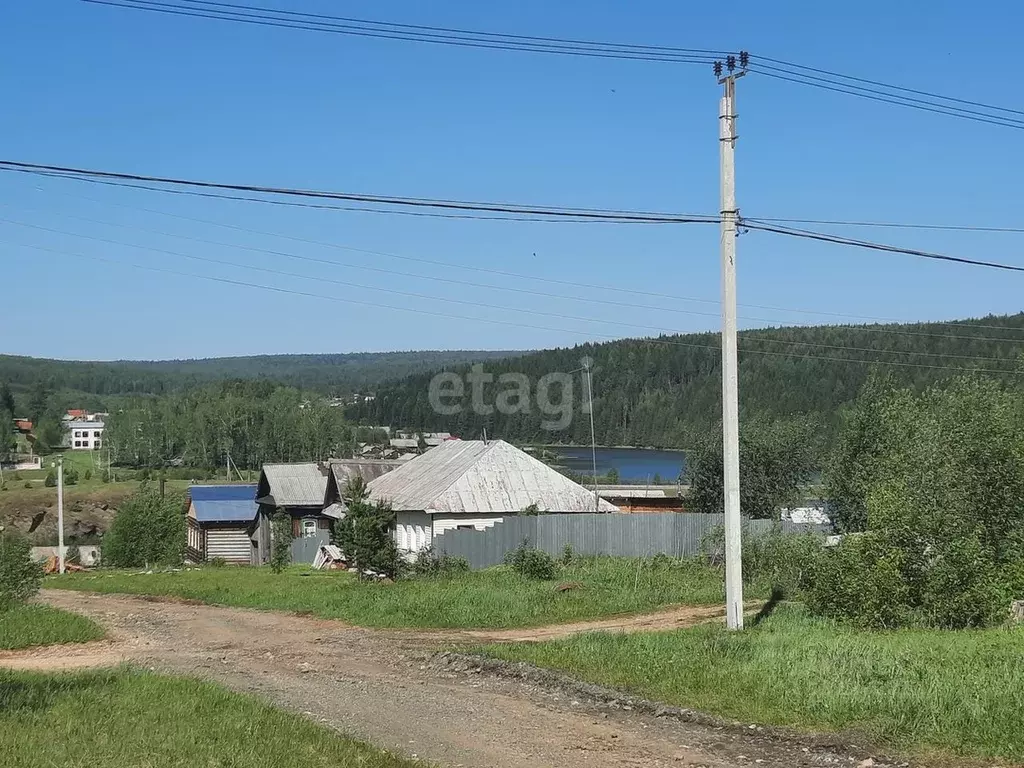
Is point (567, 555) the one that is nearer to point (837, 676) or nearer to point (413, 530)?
point (413, 530)

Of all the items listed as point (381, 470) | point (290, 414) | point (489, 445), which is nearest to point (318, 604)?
point (489, 445)

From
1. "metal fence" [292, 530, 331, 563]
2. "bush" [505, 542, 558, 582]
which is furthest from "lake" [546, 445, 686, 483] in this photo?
"bush" [505, 542, 558, 582]

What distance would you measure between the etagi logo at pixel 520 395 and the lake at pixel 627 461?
376cm

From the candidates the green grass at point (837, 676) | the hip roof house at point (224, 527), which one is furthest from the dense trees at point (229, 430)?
the green grass at point (837, 676)

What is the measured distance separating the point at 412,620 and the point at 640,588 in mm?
5887

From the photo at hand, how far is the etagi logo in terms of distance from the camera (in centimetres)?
8306

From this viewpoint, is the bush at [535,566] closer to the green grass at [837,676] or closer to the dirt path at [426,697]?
the dirt path at [426,697]

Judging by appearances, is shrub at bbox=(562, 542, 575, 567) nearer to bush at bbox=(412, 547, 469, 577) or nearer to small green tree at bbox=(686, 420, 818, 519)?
bush at bbox=(412, 547, 469, 577)

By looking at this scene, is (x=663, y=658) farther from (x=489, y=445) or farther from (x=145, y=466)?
(x=145, y=466)

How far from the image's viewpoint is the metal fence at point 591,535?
32.2m

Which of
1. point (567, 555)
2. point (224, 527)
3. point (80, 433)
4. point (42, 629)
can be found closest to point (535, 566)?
point (567, 555)

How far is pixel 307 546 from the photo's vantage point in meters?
46.5

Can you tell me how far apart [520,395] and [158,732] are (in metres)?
75.9

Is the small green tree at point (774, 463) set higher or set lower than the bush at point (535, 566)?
higher
